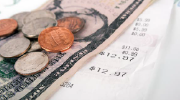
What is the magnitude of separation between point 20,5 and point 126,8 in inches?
Result: 18.3

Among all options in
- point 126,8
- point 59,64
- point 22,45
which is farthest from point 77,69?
point 126,8

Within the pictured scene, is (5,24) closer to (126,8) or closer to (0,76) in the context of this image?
(0,76)

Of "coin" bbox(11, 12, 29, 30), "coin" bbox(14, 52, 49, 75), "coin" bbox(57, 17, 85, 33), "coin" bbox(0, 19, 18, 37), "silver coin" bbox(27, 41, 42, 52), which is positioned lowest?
"coin" bbox(14, 52, 49, 75)

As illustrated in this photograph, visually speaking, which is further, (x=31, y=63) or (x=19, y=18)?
(x=19, y=18)

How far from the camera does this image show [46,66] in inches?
21.5

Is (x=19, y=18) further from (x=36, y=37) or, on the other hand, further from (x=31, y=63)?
(x=31, y=63)

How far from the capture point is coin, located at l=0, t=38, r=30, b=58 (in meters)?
0.58

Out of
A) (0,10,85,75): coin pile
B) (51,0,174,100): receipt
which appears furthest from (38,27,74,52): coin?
A: (51,0,174,100): receipt

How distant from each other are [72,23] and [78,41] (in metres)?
0.10

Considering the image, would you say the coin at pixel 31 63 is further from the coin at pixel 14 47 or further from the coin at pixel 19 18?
the coin at pixel 19 18

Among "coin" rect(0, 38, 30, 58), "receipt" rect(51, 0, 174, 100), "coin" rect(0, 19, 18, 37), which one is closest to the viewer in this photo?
"receipt" rect(51, 0, 174, 100)

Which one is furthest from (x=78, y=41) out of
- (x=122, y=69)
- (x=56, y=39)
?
(x=122, y=69)

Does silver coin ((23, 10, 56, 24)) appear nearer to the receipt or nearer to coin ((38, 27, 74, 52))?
coin ((38, 27, 74, 52))

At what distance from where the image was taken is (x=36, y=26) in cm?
67
